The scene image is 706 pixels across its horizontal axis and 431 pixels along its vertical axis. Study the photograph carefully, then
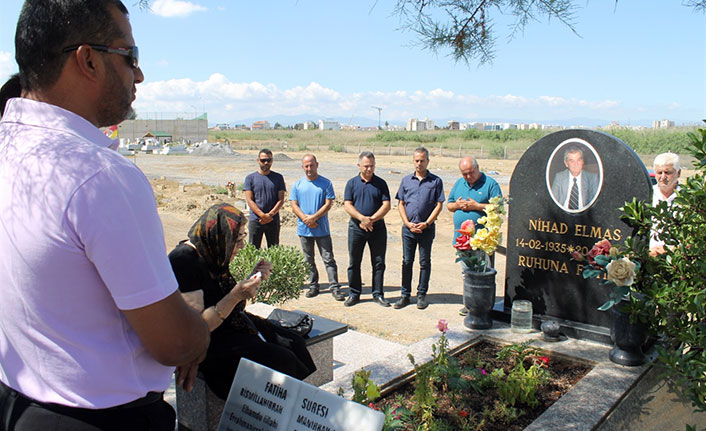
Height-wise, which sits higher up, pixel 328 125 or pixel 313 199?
pixel 328 125

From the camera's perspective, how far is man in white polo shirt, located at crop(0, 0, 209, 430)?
1173 millimetres

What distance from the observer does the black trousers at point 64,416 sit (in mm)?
1271

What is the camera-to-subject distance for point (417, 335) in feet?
19.4

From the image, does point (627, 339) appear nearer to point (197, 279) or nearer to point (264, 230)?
point (197, 279)

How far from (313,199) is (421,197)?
154 centimetres

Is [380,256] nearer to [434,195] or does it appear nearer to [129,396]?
[434,195]

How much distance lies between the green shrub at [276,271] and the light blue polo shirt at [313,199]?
1.18 meters

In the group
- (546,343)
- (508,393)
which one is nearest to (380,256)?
(546,343)

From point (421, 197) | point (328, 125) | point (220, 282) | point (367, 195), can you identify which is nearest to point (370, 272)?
point (367, 195)

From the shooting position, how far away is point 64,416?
127 cm

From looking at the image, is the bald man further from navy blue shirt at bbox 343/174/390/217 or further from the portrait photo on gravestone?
the portrait photo on gravestone

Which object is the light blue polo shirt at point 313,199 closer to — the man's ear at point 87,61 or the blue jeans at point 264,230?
the blue jeans at point 264,230

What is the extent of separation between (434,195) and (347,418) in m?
5.28

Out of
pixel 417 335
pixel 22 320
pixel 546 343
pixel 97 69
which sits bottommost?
pixel 417 335
